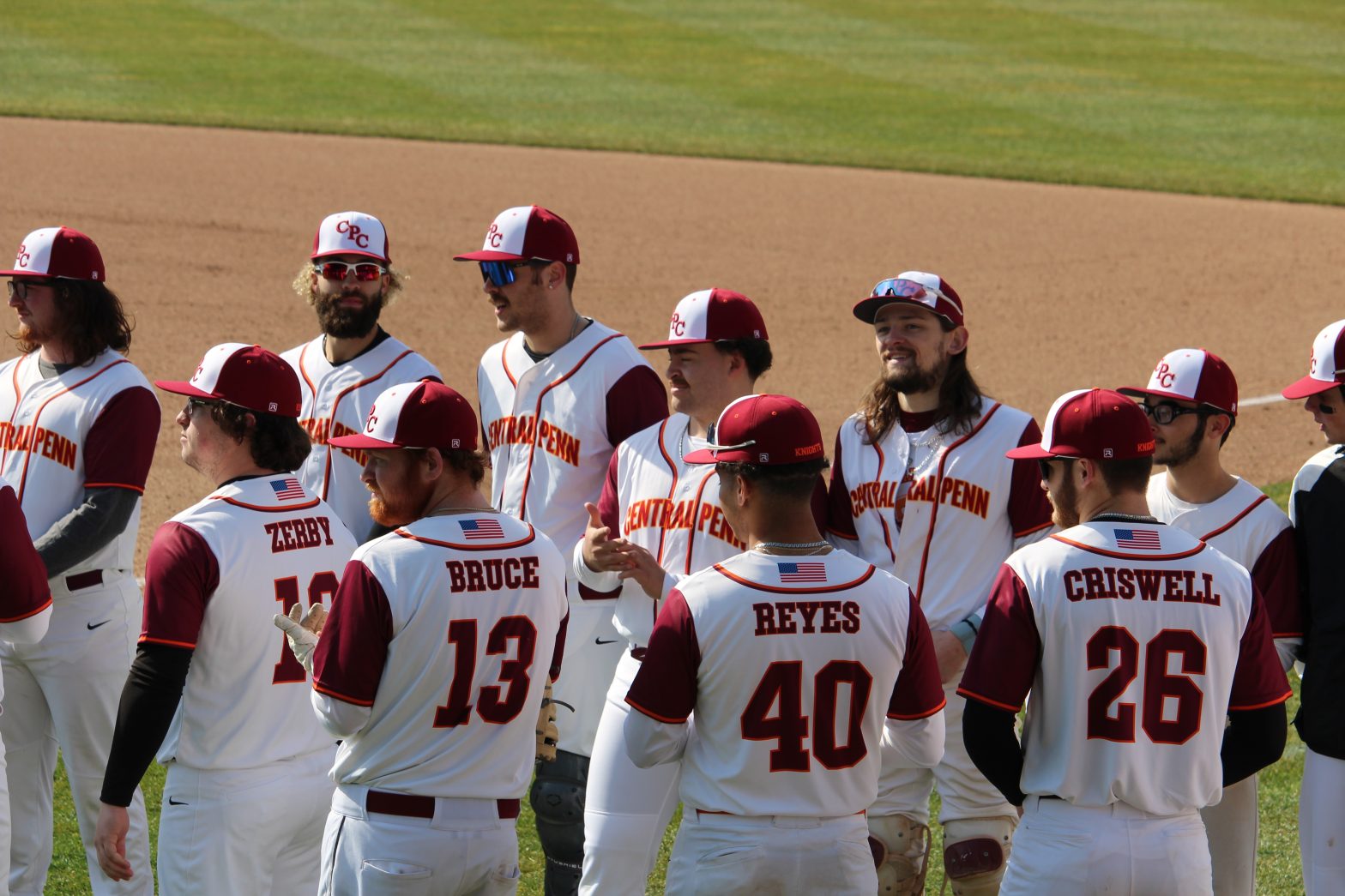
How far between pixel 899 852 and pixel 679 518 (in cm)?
111

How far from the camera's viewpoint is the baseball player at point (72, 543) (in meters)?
4.95

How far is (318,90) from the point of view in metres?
19.6

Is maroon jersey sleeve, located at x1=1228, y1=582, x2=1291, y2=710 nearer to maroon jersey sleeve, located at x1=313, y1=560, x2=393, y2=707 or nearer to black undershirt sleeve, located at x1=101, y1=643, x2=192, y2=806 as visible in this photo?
maroon jersey sleeve, located at x1=313, y1=560, x2=393, y2=707

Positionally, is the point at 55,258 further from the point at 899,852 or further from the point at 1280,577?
the point at 1280,577

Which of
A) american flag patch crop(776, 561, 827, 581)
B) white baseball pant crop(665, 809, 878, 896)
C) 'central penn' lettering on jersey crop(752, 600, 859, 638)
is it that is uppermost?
american flag patch crop(776, 561, 827, 581)

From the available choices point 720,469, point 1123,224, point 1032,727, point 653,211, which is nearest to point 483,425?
point 720,469

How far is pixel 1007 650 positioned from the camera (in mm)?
3596

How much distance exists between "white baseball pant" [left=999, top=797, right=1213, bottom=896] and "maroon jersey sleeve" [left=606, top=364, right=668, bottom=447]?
2.08 meters

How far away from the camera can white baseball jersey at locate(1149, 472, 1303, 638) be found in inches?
175

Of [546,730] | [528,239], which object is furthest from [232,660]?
[528,239]

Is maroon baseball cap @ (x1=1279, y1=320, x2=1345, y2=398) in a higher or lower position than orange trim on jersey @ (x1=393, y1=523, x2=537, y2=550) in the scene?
higher

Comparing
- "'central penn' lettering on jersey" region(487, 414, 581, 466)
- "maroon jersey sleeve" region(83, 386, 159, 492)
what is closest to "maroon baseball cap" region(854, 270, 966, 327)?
"'central penn' lettering on jersey" region(487, 414, 581, 466)

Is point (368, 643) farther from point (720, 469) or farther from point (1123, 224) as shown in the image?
point (1123, 224)

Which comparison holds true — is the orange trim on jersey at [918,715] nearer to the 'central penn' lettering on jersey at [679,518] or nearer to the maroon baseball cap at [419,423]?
the 'central penn' lettering on jersey at [679,518]
